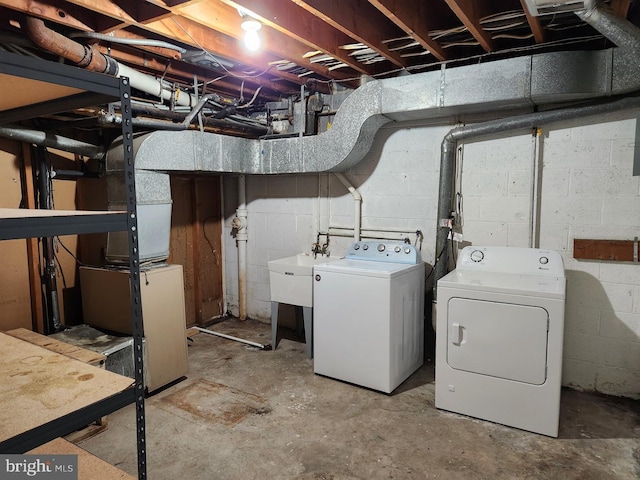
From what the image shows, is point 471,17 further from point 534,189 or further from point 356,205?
point 356,205

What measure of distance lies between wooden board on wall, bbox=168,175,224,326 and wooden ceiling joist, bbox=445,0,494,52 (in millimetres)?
2949

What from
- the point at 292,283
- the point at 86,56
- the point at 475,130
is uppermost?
the point at 86,56

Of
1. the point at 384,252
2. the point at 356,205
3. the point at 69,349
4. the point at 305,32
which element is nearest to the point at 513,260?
the point at 384,252

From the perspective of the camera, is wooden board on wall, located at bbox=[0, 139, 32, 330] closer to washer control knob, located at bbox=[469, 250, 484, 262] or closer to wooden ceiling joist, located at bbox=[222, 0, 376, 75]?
wooden ceiling joist, located at bbox=[222, 0, 376, 75]

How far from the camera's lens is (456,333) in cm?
257

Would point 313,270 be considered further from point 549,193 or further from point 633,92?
point 633,92

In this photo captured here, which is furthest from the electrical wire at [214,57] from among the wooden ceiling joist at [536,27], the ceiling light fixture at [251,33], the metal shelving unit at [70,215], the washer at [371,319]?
the wooden ceiling joist at [536,27]

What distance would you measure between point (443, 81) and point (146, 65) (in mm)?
2014

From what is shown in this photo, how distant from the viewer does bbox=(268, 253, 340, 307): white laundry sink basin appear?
345 centimetres

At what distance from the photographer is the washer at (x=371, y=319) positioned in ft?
9.37

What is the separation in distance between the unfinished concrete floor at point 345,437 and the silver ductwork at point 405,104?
47.1 inches

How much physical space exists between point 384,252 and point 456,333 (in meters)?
0.98

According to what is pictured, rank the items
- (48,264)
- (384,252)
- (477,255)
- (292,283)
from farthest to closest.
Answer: (292,283)
(384,252)
(48,264)
(477,255)

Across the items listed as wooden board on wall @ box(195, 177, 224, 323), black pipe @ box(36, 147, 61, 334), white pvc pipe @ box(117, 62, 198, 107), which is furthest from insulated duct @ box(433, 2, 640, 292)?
black pipe @ box(36, 147, 61, 334)
